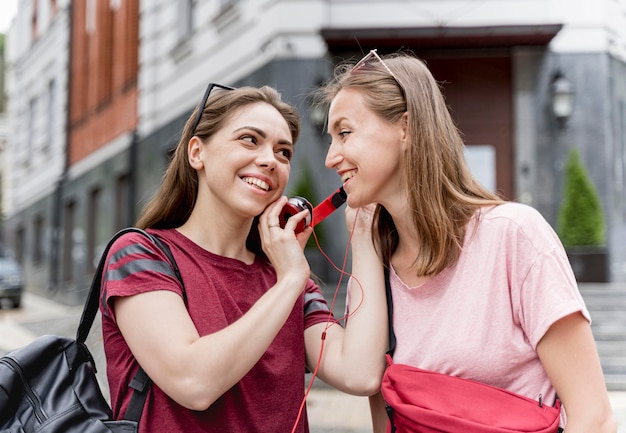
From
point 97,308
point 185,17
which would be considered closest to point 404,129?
point 97,308

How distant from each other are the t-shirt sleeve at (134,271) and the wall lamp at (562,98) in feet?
25.4

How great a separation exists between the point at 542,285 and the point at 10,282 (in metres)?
9.42

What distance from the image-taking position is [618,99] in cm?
848

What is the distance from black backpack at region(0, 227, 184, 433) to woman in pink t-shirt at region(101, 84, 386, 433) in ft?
0.14

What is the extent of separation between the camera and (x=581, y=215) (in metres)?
7.60

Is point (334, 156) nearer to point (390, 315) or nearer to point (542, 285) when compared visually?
point (390, 315)

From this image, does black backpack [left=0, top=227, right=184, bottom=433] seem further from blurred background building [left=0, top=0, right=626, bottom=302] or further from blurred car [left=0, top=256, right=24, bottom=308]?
blurred car [left=0, top=256, right=24, bottom=308]

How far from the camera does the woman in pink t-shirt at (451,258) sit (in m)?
1.40

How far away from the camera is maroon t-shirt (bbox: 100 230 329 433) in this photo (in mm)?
1515

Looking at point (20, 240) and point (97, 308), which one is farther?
point (20, 240)

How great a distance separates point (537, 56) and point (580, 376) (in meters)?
7.96

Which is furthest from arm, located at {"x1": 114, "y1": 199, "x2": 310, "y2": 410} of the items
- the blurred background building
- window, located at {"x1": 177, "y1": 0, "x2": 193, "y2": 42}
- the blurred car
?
window, located at {"x1": 177, "y1": 0, "x2": 193, "y2": 42}

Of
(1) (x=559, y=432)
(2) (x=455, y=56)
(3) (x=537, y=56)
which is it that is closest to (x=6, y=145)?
(2) (x=455, y=56)

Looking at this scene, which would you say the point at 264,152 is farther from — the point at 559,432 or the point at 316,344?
the point at 559,432
